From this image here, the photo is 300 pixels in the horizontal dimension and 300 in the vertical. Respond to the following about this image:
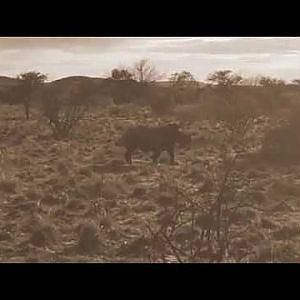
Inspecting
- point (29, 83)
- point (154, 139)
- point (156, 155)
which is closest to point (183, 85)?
point (154, 139)

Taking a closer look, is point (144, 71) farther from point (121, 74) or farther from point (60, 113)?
point (60, 113)

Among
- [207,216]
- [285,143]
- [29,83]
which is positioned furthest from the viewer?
[29,83]

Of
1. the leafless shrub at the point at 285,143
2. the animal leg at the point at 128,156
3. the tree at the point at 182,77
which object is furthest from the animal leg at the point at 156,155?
the leafless shrub at the point at 285,143

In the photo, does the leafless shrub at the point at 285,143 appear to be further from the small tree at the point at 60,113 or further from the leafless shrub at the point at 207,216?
the small tree at the point at 60,113

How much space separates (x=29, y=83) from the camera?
5.41m

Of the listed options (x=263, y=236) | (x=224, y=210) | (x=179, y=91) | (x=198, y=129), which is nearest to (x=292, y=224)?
(x=263, y=236)

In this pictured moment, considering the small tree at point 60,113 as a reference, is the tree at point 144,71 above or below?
above

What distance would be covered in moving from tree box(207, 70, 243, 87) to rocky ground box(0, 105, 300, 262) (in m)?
0.41

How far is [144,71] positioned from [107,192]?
1201 mm

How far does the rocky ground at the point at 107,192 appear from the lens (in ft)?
14.7

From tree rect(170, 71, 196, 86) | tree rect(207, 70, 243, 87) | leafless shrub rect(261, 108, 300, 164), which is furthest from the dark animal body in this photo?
leafless shrub rect(261, 108, 300, 164)

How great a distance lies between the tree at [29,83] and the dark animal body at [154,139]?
3.22ft
